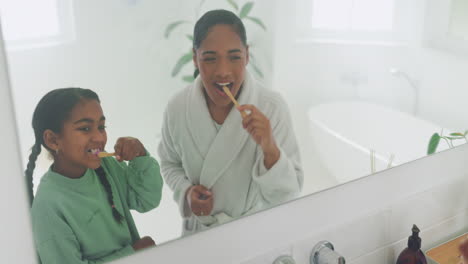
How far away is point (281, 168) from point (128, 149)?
0.34 metres

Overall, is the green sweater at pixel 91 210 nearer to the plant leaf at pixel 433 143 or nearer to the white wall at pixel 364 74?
the white wall at pixel 364 74

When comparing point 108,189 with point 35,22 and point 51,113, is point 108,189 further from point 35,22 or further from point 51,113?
point 35,22

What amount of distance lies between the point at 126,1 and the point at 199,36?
0.14 m

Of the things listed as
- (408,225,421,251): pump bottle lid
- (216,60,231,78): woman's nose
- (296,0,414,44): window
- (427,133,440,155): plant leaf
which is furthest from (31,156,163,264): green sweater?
(427,133,440,155): plant leaf

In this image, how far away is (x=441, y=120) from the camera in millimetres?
1280

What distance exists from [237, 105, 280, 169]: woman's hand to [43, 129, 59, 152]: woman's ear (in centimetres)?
34

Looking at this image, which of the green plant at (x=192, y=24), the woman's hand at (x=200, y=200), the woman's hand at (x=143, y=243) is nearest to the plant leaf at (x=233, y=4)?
the green plant at (x=192, y=24)

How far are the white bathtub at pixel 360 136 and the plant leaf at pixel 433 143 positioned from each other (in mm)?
44

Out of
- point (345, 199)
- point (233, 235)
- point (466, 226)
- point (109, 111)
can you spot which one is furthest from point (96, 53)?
point (466, 226)

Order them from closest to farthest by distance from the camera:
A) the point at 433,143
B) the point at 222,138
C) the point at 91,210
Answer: the point at 91,210 → the point at 222,138 → the point at 433,143

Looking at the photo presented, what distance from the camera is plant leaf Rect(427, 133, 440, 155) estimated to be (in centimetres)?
129

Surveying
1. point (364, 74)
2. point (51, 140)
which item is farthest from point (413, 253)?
point (51, 140)

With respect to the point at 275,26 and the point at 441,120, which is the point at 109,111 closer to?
the point at 275,26

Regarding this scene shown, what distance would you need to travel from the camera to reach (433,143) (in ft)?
4.29
